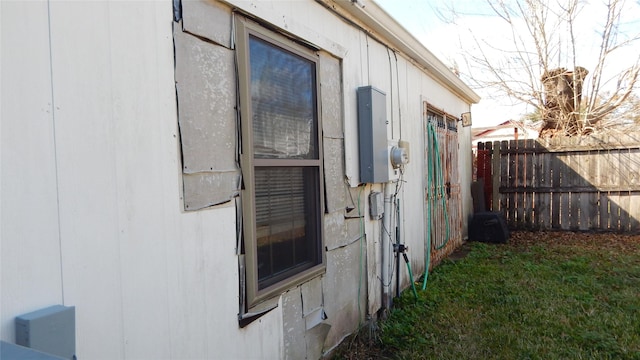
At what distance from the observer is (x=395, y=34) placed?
397 cm

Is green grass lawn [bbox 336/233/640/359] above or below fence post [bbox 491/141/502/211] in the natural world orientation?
below

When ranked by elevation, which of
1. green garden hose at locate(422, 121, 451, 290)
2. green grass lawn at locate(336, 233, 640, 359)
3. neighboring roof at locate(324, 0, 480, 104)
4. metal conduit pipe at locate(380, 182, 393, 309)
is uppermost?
neighboring roof at locate(324, 0, 480, 104)

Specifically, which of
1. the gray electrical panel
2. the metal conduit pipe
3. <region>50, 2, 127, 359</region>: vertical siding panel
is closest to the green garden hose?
the metal conduit pipe

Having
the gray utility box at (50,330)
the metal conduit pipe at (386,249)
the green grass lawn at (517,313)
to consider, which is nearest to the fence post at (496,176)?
the green grass lawn at (517,313)

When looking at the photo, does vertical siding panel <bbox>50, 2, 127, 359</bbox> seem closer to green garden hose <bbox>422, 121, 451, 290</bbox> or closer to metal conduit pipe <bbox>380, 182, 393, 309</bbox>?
metal conduit pipe <bbox>380, 182, 393, 309</bbox>

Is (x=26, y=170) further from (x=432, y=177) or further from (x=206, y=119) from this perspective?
(x=432, y=177)

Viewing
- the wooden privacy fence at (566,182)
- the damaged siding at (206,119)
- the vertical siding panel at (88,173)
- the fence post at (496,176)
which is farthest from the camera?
the fence post at (496,176)

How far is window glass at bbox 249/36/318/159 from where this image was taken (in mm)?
2211

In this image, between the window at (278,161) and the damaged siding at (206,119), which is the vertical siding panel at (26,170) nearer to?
the damaged siding at (206,119)

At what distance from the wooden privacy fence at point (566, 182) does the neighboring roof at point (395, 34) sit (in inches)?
105

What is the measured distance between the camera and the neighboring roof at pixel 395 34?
3.22 metres

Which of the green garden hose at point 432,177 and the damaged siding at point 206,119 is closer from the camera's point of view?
the damaged siding at point 206,119

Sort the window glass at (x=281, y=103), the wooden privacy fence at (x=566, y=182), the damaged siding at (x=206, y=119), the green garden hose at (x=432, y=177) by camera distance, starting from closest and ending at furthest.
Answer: the damaged siding at (x=206, y=119) < the window glass at (x=281, y=103) < the green garden hose at (x=432, y=177) < the wooden privacy fence at (x=566, y=182)

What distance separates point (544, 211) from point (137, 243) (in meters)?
7.88
